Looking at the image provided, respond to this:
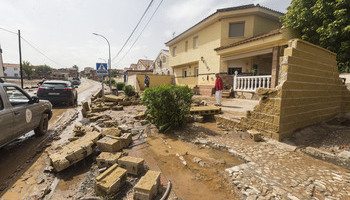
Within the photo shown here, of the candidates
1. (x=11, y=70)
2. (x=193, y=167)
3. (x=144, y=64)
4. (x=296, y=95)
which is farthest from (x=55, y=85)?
(x=11, y=70)

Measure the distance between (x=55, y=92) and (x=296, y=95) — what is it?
36.7ft

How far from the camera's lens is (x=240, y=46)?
10203 millimetres

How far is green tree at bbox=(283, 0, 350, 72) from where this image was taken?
22.4 feet

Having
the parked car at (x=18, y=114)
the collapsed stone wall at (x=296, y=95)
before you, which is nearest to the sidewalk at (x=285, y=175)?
the collapsed stone wall at (x=296, y=95)

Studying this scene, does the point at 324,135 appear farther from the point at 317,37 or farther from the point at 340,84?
the point at 317,37

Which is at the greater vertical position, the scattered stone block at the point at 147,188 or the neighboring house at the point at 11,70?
the neighboring house at the point at 11,70

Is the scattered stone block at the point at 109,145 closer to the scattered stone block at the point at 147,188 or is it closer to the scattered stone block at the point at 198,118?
the scattered stone block at the point at 147,188

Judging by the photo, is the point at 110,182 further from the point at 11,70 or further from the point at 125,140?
the point at 11,70

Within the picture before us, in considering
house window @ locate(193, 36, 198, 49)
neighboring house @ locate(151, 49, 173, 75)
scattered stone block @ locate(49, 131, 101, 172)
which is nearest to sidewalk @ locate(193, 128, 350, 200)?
scattered stone block @ locate(49, 131, 101, 172)

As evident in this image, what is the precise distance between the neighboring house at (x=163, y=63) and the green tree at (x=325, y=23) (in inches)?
603

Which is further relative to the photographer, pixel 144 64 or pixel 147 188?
pixel 144 64

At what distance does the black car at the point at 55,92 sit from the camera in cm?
855

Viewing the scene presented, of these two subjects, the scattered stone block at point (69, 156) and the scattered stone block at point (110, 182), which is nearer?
the scattered stone block at point (110, 182)

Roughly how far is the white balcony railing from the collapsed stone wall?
3.34 m
